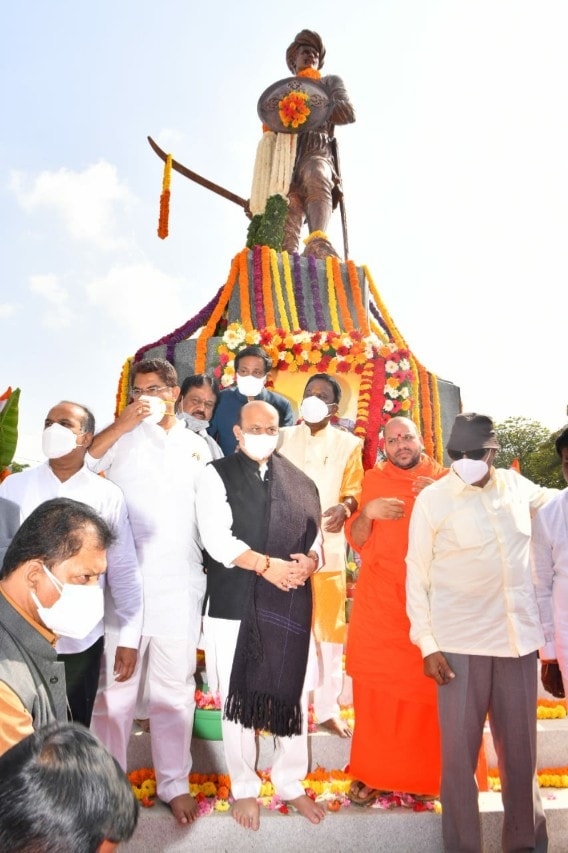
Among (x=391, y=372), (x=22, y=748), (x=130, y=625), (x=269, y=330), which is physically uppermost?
(x=269, y=330)

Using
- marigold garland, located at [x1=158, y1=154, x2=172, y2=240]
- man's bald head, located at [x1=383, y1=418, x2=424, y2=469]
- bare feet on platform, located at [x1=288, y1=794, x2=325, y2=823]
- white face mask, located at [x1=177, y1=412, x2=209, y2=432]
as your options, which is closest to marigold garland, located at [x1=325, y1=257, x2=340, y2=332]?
marigold garland, located at [x1=158, y1=154, x2=172, y2=240]

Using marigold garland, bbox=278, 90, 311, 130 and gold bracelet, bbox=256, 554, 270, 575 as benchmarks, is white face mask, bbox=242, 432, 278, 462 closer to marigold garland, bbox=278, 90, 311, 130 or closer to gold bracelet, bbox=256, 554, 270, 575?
gold bracelet, bbox=256, 554, 270, 575

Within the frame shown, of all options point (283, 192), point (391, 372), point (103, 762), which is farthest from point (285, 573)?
point (283, 192)

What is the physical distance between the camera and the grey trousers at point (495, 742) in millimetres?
2566

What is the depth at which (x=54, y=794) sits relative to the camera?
929 mm

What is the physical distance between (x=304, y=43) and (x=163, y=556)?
9.48m

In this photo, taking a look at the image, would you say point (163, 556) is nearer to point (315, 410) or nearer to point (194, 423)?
point (194, 423)

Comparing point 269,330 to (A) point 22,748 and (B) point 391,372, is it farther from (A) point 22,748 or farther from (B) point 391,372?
(A) point 22,748

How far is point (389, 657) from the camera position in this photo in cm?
308

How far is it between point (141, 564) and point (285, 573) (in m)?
0.69

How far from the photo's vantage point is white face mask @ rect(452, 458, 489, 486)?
9.30 ft

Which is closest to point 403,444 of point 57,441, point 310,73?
point 57,441

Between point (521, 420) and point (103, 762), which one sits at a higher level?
point (521, 420)

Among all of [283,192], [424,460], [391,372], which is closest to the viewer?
[424,460]
